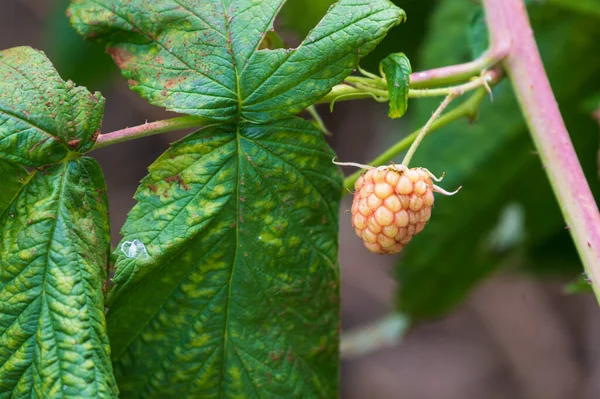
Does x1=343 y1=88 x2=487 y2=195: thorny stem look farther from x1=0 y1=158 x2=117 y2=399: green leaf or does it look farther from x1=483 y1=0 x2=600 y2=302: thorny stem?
x1=0 y1=158 x2=117 y2=399: green leaf

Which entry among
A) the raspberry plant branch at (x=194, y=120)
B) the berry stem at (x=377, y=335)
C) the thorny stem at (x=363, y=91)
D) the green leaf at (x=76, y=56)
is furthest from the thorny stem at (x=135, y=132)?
the green leaf at (x=76, y=56)

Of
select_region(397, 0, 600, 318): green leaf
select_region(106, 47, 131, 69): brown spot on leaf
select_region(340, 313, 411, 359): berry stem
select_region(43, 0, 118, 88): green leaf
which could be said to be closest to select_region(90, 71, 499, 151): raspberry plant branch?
select_region(106, 47, 131, 69): brown spot on leaf

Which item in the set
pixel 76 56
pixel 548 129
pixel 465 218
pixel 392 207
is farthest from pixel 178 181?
pixel 76 56

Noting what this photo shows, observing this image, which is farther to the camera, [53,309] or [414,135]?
[414,135]

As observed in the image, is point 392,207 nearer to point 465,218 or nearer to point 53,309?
point 53,309

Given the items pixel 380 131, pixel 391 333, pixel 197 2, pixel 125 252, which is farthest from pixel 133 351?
pixel 380 131

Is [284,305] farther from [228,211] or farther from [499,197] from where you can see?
[499,197]

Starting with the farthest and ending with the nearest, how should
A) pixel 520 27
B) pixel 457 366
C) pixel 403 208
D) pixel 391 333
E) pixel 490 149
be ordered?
pixel 457 366 < pixel 391 333 < pixel 490 149 < pixel 520 27 < pixel 403 208

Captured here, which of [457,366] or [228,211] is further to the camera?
[457,366]
